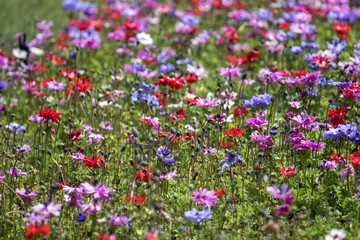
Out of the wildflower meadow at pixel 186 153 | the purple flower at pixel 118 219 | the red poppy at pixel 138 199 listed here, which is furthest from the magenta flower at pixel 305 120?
the purple flower at pixel 118 219

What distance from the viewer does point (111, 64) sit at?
6238 millimetres

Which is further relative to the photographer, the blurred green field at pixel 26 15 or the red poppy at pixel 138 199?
the blurred green field at pixel 26 15

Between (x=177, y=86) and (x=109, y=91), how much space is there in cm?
85

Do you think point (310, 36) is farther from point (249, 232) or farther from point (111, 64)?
point (249, 232)

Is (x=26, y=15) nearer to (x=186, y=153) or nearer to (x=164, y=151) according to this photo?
(x=186, y=153)

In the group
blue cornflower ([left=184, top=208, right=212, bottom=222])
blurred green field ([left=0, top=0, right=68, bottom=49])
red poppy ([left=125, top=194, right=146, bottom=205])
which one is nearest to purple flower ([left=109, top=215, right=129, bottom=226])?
red poppy ([left=125, top=194, right=146, bottom=205])

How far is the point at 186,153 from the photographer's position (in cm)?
393

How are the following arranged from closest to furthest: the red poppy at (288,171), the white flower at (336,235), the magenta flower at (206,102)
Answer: the white flower at (336,235), the red poppy at (288,171), the magenta flower at (206,102)

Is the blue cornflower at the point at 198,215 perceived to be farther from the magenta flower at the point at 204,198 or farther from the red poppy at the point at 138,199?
the red poppy at the point at 138,199

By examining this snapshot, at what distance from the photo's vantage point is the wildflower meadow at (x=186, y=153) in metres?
2.84

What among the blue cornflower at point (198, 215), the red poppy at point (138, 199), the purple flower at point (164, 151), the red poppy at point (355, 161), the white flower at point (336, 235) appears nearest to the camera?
the white flower at point (336, 235)

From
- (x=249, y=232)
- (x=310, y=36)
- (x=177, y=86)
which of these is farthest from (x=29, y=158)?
(x=310, y=36)

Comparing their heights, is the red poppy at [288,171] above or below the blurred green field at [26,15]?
below

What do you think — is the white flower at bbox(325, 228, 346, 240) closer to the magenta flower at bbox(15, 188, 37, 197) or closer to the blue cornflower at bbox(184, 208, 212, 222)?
the blue cornflower at bbox(184, 208, 212, 222)
